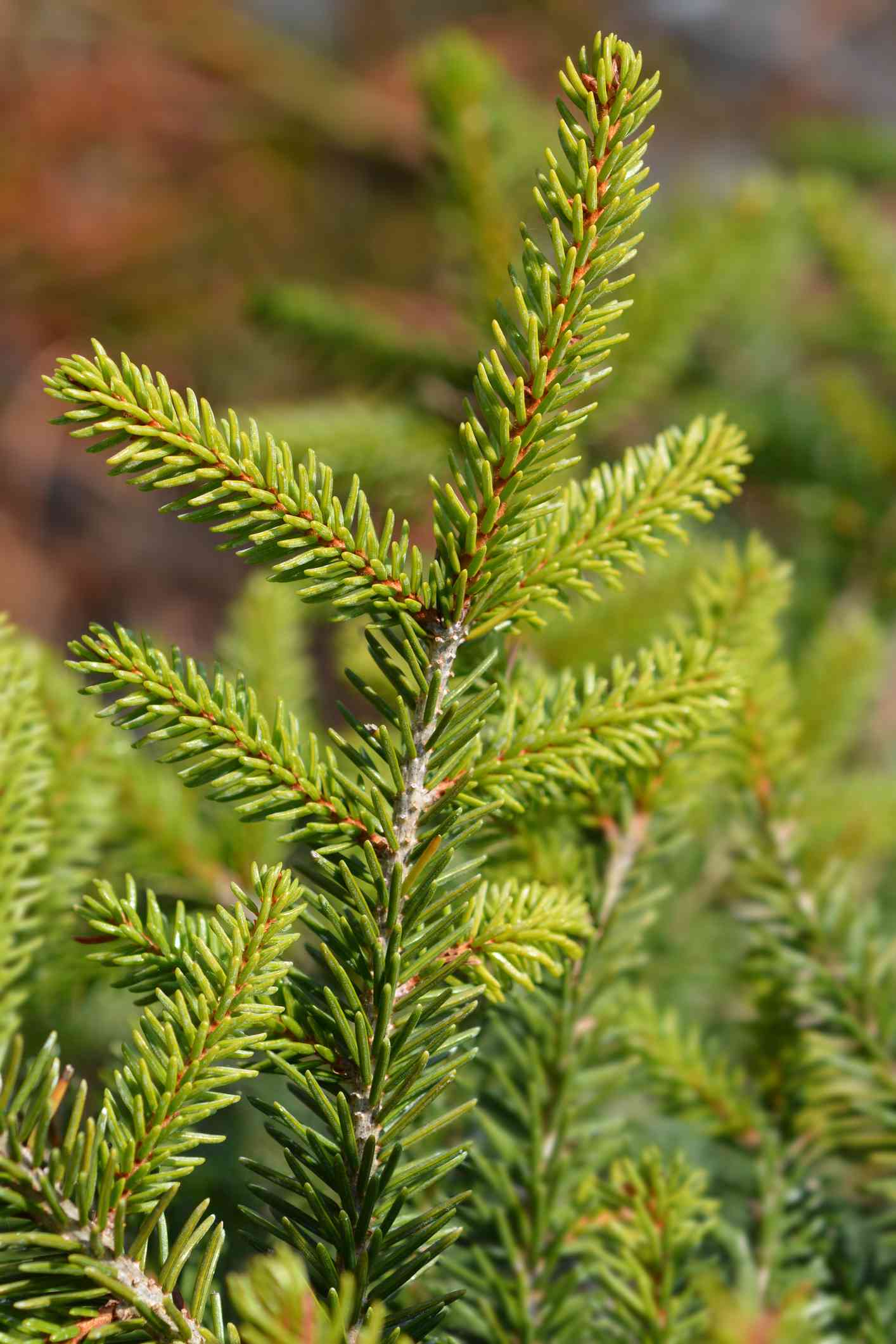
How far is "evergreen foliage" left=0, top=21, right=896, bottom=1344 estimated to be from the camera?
265 mm

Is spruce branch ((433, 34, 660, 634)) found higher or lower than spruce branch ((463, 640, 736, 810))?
higher

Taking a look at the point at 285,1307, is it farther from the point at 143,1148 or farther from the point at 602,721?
the point at 602,721

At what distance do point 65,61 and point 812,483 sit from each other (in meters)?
2.26

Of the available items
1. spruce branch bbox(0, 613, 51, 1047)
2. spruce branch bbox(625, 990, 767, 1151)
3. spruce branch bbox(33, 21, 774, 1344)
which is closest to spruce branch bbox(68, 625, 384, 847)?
spruce branch bbox(33, 21, 774, 1344)

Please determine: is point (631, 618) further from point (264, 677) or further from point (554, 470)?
point (554, 470)

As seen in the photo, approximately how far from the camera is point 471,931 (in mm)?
302

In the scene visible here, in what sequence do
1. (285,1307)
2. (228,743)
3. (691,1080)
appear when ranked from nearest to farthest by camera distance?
(285,1307)
(228,743)
(691,1080)

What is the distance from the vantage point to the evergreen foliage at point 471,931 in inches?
10.4

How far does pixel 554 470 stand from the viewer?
0.97 ft

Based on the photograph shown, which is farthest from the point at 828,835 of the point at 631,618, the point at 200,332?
the point at 200,332

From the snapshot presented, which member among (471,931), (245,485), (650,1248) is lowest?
(650,1248)

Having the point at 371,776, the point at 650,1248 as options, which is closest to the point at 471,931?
A: the point at 371,776

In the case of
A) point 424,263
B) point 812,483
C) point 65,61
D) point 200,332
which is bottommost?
point 812,483

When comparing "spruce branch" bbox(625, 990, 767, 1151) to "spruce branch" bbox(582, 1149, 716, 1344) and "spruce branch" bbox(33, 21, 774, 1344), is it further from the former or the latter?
"spruce branch" bbox(33, 21, 774, 1344)
